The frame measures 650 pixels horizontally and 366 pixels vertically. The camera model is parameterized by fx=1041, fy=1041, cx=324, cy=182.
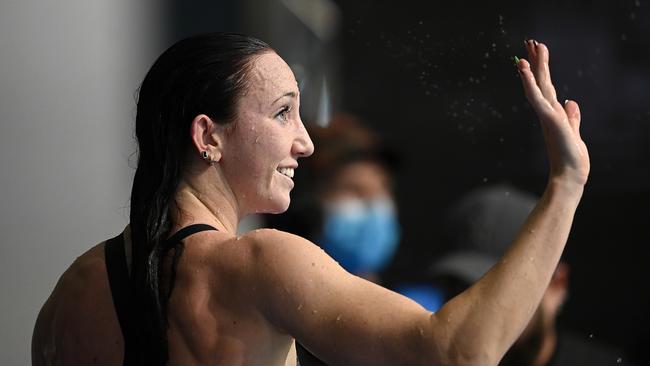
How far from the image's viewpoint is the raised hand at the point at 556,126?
1.41 metres

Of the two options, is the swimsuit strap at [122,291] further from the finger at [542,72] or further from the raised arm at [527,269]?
the finger at [542,72]

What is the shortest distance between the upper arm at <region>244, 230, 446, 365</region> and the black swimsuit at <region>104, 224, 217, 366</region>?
14cm

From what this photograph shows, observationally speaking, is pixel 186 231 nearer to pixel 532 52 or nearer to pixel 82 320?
pixel 82 320

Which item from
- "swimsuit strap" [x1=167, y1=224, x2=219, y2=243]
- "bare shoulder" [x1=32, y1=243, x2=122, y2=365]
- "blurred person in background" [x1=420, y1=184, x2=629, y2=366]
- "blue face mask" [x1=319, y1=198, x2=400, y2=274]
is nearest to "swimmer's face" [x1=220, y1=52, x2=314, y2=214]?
"swimsuit strap" [x1=167, y1=224, x2=219, y2=243]

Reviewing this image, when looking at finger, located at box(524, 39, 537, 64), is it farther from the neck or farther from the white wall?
the white wall

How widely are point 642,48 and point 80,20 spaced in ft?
8.35

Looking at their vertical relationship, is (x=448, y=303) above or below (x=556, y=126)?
below

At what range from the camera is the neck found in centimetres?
159

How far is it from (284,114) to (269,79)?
0.06m

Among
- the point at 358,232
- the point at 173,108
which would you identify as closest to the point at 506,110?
the point at 358,232

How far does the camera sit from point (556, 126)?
142cm

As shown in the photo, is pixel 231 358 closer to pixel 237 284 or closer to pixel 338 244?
pixel 237 284

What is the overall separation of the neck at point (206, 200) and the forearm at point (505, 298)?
426mm

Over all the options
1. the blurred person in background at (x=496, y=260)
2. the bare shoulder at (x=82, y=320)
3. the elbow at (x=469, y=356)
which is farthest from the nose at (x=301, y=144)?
the blurred person in background at (x=496, y=260)
